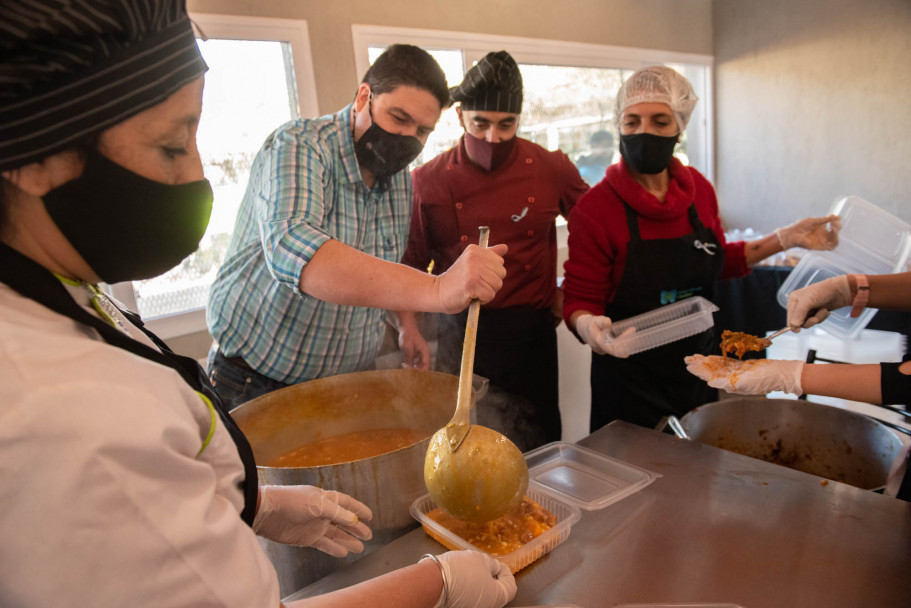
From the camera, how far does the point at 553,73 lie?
4.05 metres

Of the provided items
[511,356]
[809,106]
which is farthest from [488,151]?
[809,106]

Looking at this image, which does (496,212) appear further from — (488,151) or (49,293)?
(49,293)

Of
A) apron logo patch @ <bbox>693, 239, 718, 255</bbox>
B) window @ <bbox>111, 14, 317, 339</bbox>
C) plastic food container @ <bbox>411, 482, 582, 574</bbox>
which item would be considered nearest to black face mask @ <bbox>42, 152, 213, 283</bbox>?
plastic food container @ <bbox>411, 482, 582, 574</bbox>

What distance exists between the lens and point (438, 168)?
2250 mm

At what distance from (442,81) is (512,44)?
7.89 feet

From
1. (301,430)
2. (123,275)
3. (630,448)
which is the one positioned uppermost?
(123,275)

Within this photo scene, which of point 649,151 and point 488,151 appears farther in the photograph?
point 488,151

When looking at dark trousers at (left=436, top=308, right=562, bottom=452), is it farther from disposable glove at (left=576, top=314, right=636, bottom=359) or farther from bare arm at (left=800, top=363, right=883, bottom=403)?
bare arm at (left=800, top=363, right=883, bottom=403)

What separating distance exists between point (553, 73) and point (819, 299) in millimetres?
2952

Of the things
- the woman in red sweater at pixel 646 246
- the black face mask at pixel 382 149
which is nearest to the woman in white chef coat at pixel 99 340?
the black face mask at pixel 382 149

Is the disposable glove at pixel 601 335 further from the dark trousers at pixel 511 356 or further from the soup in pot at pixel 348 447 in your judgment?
the soup in pot at pixel 348 447

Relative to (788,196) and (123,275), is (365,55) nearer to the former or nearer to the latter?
(123,275)

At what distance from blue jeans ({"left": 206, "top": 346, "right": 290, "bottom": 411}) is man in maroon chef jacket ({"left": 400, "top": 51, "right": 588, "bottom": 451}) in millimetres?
802

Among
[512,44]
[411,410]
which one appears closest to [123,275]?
[411,410]
